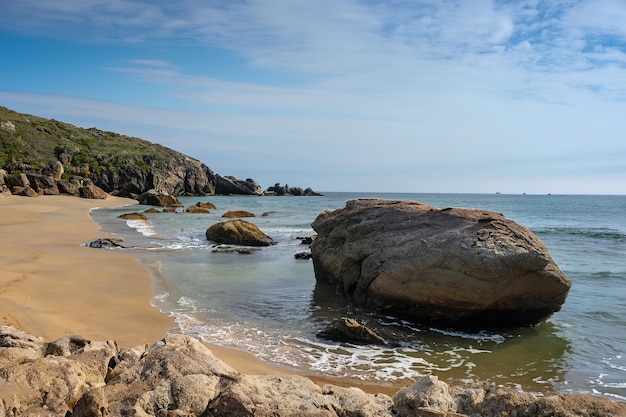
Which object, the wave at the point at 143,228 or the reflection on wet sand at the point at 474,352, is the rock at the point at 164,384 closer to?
the reflection on wet sand at the point at 474,352

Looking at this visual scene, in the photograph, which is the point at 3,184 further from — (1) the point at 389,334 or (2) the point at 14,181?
(1) the point at 389,334

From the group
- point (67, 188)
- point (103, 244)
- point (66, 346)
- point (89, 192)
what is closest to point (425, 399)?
point (66, 346)

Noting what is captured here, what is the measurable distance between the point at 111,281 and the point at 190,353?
307 inches

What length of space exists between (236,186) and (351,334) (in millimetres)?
88311

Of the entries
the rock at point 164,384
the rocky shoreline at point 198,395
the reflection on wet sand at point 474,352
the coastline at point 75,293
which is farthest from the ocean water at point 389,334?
the rock at point 164,384

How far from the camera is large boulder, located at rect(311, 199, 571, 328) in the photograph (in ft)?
29.4

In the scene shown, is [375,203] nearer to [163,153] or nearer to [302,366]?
[302,366]

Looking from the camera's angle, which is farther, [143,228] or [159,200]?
[159,200]

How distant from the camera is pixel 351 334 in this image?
8.23 meters

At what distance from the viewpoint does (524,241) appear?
363 inches

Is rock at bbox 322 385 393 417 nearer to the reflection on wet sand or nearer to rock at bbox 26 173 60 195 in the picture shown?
the reflection on wet sand

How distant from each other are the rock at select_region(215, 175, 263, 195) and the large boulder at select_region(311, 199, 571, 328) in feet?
274

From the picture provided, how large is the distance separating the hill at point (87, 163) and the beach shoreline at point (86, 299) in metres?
33.1

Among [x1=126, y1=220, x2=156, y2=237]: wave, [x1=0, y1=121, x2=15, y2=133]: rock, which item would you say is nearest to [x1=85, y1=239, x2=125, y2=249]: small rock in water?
[x1=126, y1=220, x2=156, y2=237]: wave
